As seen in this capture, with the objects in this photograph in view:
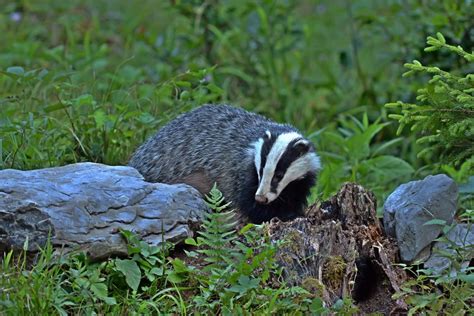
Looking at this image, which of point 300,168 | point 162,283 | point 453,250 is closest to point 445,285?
point 453,250

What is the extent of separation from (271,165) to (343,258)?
101 centimetres

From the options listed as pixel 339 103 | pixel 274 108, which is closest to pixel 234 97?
pixel 274 108

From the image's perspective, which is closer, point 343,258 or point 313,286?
point 313,286

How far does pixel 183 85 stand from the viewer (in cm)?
A: 728

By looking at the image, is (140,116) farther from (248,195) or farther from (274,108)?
(274,108)

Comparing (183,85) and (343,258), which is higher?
(183,85)

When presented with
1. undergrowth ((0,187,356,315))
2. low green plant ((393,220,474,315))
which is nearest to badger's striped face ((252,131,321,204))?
undergrowth ((0,187,356,315))

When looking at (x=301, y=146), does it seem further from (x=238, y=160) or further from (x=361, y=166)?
(x=361, y=166)

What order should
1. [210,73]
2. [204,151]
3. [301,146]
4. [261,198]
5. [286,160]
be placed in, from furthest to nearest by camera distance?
1. [210,73]
2. [204,151]
3. [301,146]
4. [286,160]
5. [261,198]

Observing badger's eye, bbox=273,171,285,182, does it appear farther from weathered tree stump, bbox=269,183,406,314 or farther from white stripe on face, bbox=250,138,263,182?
weathered tree stump, bbox=269,183,406,314

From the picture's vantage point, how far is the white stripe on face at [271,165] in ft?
20.6

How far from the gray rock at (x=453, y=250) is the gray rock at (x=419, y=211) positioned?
0.07 m

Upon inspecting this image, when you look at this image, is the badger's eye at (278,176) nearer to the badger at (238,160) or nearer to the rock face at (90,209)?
the badger at (238,160)

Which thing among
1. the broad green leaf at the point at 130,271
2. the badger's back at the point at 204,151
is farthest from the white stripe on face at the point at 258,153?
the broad green leaf at the point at 130,271
